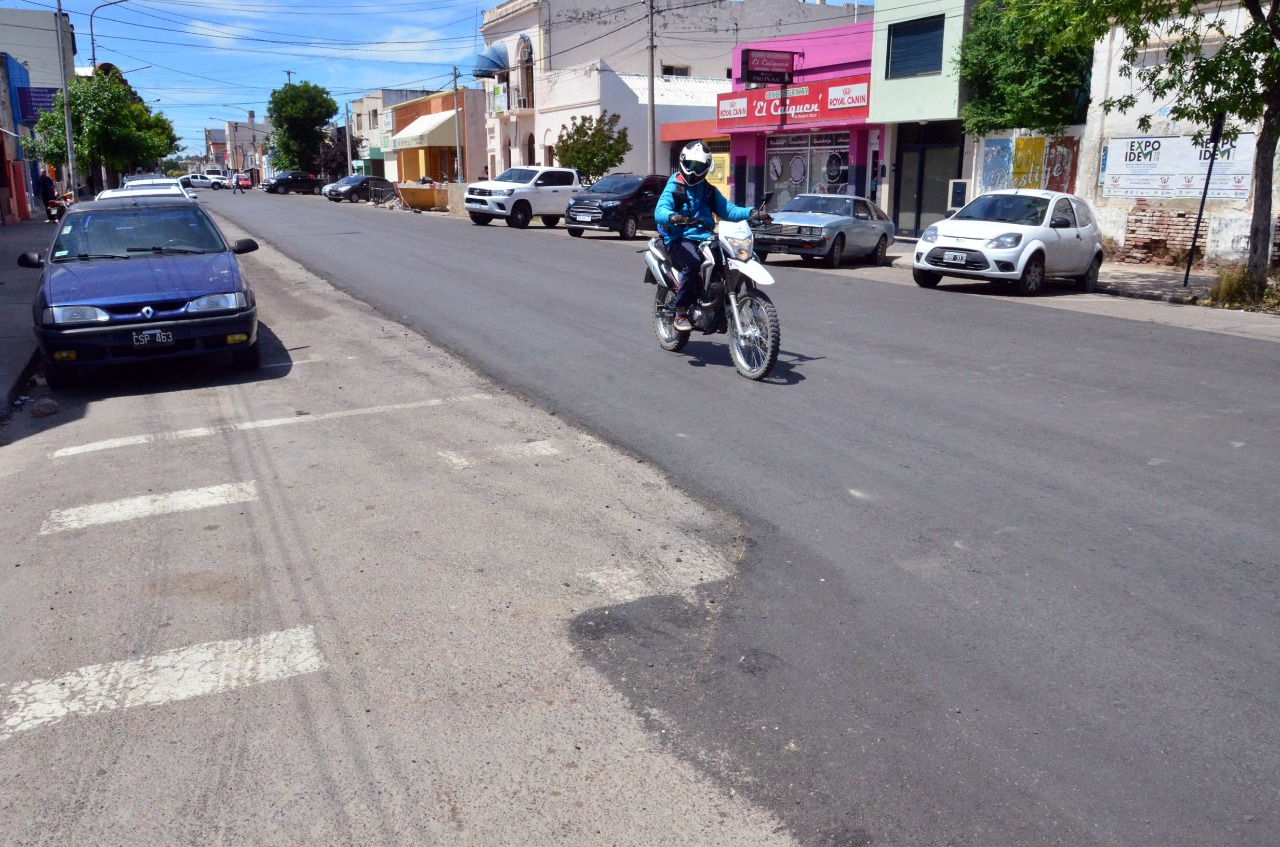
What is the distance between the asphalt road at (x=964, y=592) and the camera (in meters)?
3.30

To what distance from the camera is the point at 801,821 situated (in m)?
3.14

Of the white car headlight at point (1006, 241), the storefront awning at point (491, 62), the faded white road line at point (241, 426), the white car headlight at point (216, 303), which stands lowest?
the faded white road line at point (241, 426)

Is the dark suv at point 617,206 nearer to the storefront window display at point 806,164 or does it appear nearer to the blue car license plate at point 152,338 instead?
the storefront window display at point 806,164

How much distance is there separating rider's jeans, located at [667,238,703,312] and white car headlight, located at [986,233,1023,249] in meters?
8.63

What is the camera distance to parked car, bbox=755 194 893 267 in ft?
67.3

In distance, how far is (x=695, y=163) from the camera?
9.03m

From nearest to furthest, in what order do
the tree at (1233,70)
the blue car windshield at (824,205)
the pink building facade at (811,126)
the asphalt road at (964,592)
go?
the asphalt road at (964,592), the tree at (1233,70), the blue car windshield at (824,205), the pink building facade at (811,126)

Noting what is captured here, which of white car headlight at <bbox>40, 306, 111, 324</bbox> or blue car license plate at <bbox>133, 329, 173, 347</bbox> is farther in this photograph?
blue car license plate at <bbox>133, 329, 173, 347</bbox>

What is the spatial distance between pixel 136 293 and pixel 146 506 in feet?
11.5

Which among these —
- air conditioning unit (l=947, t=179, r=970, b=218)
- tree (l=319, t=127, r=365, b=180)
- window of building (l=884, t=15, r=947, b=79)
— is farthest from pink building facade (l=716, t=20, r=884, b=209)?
tree (l=319, t=127, r=365, b=180)

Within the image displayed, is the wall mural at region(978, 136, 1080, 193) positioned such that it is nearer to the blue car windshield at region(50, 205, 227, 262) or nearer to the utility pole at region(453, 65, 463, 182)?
the blue car windshield at region(50, 205, 227, 262)

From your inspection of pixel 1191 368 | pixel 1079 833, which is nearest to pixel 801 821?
pixel 1079 833

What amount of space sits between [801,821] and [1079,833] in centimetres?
80

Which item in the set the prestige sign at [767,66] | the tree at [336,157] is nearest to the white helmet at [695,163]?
the prestige sign at [767,66]
